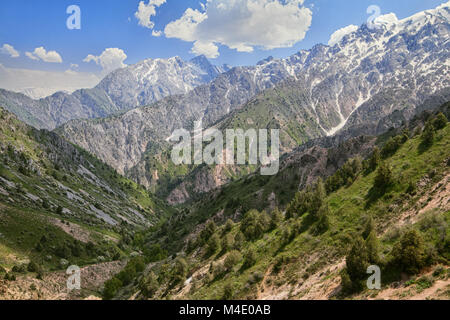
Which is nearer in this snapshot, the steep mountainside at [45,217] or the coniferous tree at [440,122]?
the coniferous tree at [440,122]

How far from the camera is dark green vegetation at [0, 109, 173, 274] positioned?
79.2 meters

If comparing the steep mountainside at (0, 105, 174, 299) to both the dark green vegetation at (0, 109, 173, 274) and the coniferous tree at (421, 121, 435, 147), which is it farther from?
the coniferous tree at (421, 121, 435, 147)

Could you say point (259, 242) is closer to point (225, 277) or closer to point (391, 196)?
point (225, 277)

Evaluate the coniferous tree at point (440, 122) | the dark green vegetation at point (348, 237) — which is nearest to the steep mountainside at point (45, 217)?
the dark green vegetation at point (348, 237)

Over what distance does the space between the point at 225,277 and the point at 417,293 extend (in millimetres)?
31959

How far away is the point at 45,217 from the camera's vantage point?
102 metres

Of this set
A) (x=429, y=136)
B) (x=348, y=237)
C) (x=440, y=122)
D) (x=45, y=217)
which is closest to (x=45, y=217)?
(x=45, y=217)

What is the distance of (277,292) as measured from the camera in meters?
37.6

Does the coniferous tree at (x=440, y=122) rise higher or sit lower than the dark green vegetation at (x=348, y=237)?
higher

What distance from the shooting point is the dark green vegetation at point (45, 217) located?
3120 inches

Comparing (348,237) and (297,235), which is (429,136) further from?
(297,235)

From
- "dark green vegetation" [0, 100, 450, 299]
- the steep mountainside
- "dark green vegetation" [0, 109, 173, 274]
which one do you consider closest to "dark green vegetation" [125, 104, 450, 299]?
"dark green vegetation" [0, 100, 450, 299]

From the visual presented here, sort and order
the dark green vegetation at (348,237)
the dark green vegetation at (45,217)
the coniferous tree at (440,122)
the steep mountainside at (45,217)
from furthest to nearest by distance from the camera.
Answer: the dark green vegetation at (45,217)
the steep mountainside at (45,217)
the coniferous tree at (440,122)
the dark green vegetation at (348,237)

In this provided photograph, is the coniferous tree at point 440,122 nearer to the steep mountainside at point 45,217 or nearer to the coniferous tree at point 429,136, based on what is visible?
the coniferous tree at point 429,136
